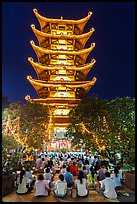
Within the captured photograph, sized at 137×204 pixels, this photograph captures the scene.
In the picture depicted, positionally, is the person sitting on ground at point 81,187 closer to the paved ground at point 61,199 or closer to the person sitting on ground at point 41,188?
the paved ground at point 61,199

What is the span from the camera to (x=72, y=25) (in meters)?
34.5

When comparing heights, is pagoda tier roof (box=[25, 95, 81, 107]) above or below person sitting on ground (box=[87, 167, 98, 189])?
above

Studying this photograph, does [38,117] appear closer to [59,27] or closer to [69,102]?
[69,102]

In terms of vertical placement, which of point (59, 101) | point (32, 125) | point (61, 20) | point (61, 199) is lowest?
point (61, 199)

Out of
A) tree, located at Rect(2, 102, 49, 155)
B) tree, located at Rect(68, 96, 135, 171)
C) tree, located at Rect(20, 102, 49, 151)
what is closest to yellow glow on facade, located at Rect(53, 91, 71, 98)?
tree, located at Rect(20, 102, 49, 151)

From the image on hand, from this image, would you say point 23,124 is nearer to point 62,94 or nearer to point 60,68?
point 62,94

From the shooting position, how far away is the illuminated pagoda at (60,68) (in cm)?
2988

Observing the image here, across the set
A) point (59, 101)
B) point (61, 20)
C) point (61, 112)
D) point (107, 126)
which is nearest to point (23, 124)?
point (107, 126)

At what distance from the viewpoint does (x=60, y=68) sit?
31500 mm

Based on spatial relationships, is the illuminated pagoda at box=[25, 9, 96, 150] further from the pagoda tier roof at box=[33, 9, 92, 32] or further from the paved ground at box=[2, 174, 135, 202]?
the paved ground at box=[2, 174, 135, 202]

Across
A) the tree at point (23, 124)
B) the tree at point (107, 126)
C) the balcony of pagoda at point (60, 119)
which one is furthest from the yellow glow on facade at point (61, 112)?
the tree at point (107, 126)

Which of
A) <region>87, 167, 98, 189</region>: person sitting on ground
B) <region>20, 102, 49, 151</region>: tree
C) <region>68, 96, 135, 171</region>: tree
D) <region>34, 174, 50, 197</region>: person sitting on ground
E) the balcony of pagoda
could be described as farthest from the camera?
the balcony of pagoda

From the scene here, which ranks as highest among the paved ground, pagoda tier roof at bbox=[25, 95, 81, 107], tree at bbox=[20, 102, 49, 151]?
pagoda tier roof at bbox=[25, 95, 81, 107]

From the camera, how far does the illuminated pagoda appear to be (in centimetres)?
2988
